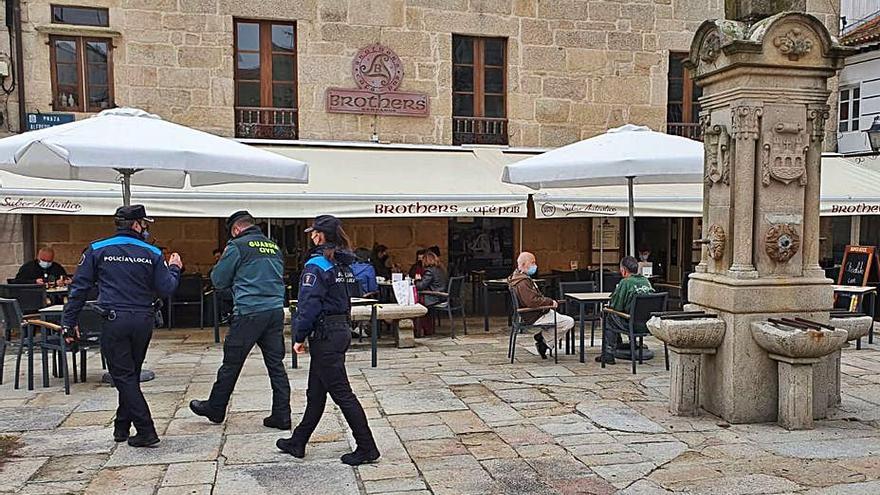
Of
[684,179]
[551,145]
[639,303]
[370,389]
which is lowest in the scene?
[370,389]

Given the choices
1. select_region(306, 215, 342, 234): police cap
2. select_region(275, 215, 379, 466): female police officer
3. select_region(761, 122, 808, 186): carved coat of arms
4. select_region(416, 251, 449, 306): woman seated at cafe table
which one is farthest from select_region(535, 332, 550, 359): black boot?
select_region(306, 215, 342, 234): police cap

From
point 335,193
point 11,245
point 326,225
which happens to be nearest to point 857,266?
point 335,193

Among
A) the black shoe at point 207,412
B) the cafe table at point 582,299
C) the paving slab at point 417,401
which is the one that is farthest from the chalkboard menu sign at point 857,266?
the black shoe at point 207,412

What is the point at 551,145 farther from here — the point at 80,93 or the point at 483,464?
the point at 483,464

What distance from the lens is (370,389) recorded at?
6.51 meters

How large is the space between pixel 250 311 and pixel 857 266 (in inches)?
389

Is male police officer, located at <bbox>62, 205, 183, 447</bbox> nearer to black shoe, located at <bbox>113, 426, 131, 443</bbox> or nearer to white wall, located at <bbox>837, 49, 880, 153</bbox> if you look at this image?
black shoe, located at <bbox>113, 426, 131, 443</bbox>

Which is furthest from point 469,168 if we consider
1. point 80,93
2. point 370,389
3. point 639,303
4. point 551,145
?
point 80,93

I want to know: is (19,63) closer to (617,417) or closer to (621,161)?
(621,161)

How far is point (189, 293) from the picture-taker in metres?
10.1

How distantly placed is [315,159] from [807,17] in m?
7.02

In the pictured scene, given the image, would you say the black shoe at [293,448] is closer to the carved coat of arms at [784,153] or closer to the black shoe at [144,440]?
the black shoe at [144,440]

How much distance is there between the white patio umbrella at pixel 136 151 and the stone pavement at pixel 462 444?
192 cm

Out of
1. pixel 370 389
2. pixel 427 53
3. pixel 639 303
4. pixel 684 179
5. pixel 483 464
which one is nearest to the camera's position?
pixel 483 464
